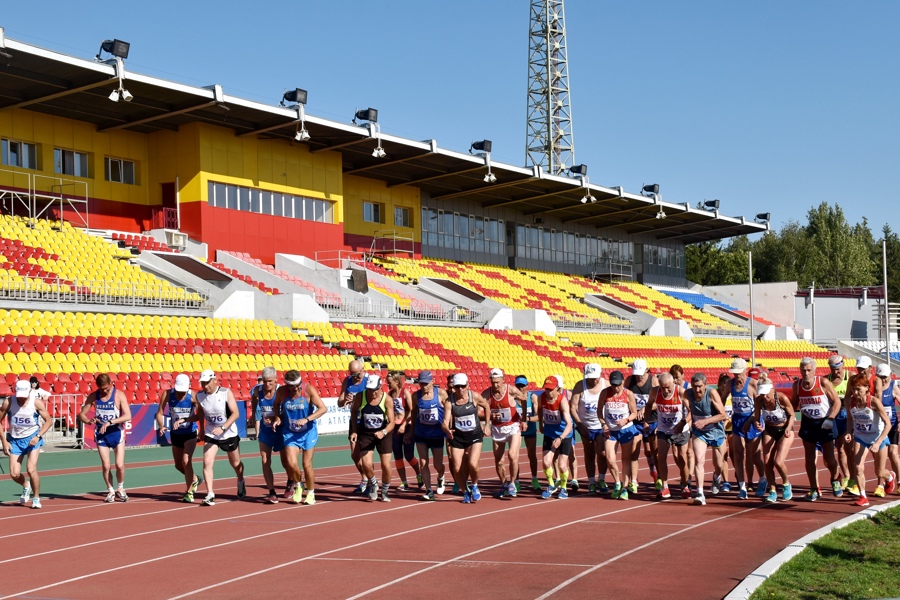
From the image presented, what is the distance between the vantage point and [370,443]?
14078 millimetres

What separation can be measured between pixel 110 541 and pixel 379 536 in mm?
2742

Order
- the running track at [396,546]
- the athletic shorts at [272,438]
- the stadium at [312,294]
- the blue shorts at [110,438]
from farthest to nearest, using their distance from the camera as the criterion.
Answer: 1. the blue shorts at [110,438]
2. the athletic shorts at [272,438]
3. the stadium at [312,294]
4. the running track at [396,546]

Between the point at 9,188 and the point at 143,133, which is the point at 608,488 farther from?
the point at 143,133

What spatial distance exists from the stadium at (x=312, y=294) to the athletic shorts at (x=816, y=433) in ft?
3.61

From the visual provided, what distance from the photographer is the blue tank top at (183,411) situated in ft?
46.2

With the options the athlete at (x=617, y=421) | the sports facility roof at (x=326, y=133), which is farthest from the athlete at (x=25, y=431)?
the sports facility roof at (x=326, y=133)

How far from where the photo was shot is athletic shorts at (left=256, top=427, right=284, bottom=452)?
45.8 feet

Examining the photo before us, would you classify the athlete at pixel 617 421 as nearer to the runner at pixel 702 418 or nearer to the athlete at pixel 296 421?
the runner at pixel 702 418

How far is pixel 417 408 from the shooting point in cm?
1438

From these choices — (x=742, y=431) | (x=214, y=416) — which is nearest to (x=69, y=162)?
(x=214, y=416)

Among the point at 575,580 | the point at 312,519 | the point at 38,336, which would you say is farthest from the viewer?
the point at 38,336

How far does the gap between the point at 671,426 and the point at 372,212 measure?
3589 centimetres

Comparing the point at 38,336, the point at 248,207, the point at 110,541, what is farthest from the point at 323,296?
the point at 110,541

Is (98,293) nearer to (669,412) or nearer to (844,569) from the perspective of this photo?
(669,412)
